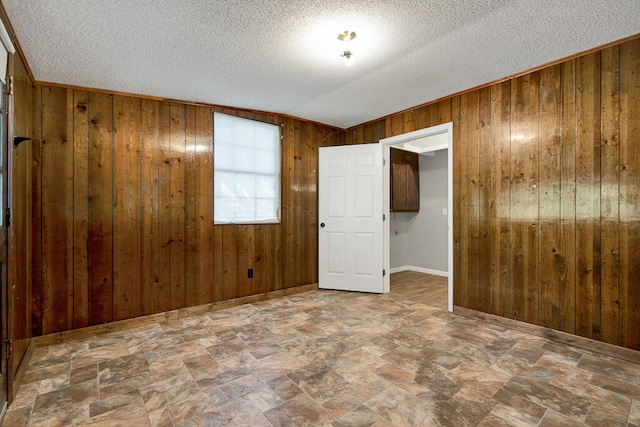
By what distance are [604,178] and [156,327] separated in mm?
4360

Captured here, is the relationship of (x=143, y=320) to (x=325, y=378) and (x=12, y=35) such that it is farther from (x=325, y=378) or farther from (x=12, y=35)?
(x=12, y=35)

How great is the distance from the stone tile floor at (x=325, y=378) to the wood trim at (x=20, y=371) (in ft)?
0.15

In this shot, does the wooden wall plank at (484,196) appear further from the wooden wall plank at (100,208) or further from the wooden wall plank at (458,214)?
the wooden wall plank at (100,208)

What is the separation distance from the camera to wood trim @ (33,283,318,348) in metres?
2.78

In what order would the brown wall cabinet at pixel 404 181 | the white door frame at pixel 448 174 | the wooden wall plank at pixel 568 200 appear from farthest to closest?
the brown wall cabinet at pixel 404 181 < the white door frame at pixel 448 174 < the wooden wall plank at pixel 568 200

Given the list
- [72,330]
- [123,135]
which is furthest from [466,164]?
[72,330]

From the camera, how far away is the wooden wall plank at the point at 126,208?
10.2 feet

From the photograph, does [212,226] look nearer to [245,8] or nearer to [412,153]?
[245,8]

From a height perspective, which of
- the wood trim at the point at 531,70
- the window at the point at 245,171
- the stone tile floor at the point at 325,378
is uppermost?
the wood trim at the point at 531,70

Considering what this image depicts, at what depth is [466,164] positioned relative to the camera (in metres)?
3.41

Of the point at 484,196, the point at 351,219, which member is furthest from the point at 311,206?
the point at 484,196

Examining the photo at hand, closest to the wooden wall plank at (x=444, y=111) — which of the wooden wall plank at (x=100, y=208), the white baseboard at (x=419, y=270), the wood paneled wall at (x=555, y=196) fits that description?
the wood paneled wall at (x=555, y=196)

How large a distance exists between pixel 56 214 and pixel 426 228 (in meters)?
5.53

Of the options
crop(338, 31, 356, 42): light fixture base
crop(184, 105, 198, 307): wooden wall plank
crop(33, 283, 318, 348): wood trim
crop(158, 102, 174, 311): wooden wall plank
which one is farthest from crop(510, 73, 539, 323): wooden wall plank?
crop(158, 102, 174, 311): wooden wall plank
